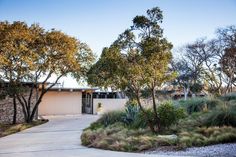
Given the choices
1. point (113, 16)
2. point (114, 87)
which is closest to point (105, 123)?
point (114, 87)

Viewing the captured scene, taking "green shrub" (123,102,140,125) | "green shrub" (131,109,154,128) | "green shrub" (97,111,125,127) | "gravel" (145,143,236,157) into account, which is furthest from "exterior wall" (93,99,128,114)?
"gravel" (145,143,236,157)

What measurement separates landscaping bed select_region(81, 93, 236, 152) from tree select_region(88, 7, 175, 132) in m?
0.70

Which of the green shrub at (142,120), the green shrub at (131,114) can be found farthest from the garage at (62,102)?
the green shrub at (142,120)

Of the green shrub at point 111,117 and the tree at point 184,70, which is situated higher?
the tree at point 184,70

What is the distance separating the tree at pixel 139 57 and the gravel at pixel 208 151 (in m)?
3.88

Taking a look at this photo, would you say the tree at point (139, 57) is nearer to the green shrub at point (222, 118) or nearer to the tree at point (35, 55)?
the green shrub at point (222, 118)

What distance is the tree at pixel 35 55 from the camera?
22.3m

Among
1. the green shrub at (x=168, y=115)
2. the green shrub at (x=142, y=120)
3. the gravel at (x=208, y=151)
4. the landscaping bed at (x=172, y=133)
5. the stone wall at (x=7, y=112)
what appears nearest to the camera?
the gravel at (x=208, y=151)

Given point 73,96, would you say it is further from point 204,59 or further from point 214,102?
point 214,102

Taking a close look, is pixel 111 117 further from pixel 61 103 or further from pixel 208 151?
pixel 61 103

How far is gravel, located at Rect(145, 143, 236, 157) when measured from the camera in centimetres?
952

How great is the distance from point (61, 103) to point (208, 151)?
27712mm

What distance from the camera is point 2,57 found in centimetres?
2078

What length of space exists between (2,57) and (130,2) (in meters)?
11.8
